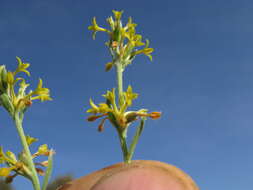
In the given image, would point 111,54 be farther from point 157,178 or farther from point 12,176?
point 157,178

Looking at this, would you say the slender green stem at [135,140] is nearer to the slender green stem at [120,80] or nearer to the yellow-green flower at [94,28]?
the slender green stem at [120,80]

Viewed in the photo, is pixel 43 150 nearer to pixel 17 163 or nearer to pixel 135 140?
pixel 17 163

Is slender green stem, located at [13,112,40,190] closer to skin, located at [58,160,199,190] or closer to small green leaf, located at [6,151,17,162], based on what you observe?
small green leaf, located at [6,151,17,162]

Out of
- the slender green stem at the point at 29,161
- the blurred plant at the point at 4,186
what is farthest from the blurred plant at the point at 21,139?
the blurred plant at the point at 4,186

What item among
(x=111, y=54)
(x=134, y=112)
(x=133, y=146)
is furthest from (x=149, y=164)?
(x=111, y=54)

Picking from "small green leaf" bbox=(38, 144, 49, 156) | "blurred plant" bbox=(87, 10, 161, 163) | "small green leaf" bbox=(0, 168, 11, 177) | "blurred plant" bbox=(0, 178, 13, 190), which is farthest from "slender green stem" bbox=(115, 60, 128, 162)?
"blurred plant" bbox=(0, 178, 13, 190)

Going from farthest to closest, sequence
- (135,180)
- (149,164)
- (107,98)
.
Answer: (107,98)
(149,164)
(135,180)

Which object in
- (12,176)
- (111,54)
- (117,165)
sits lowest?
(12,176)

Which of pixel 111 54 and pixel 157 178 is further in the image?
pixel 111 54
